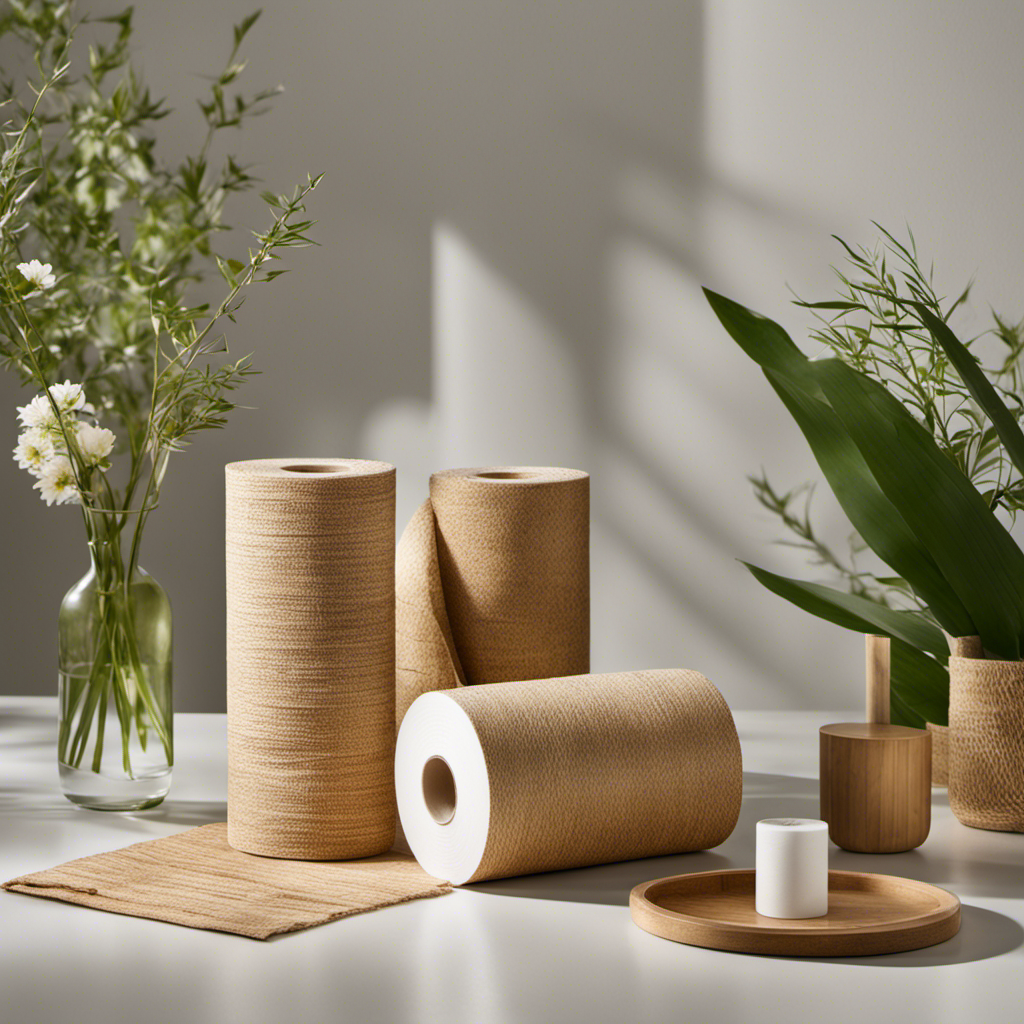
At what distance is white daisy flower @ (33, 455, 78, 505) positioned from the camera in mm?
1041

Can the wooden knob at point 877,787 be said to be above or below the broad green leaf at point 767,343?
below

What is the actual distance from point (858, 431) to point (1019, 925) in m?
0.36

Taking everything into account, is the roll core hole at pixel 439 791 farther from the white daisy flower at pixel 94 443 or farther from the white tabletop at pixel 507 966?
the white daisy flower at pixel 94 443

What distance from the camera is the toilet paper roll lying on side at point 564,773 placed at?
860 mm

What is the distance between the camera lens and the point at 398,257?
248 cm

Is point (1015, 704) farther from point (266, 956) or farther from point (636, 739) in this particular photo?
point (266, 956)

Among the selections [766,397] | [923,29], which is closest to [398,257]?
[766,397]

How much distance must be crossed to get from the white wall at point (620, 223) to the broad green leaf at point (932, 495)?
1440 millimetres

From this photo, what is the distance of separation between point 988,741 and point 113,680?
0.65 m

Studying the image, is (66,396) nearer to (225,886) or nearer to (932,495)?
(225,886)

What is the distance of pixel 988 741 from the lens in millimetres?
1020

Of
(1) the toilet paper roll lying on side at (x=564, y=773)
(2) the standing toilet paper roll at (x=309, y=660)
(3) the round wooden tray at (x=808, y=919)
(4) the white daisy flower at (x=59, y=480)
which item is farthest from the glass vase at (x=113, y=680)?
(3) the round wooden tray at (x=808, y=919)

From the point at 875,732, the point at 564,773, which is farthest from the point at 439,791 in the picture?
the point at 875,732

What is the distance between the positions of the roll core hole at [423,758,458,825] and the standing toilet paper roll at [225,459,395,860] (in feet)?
0.14
